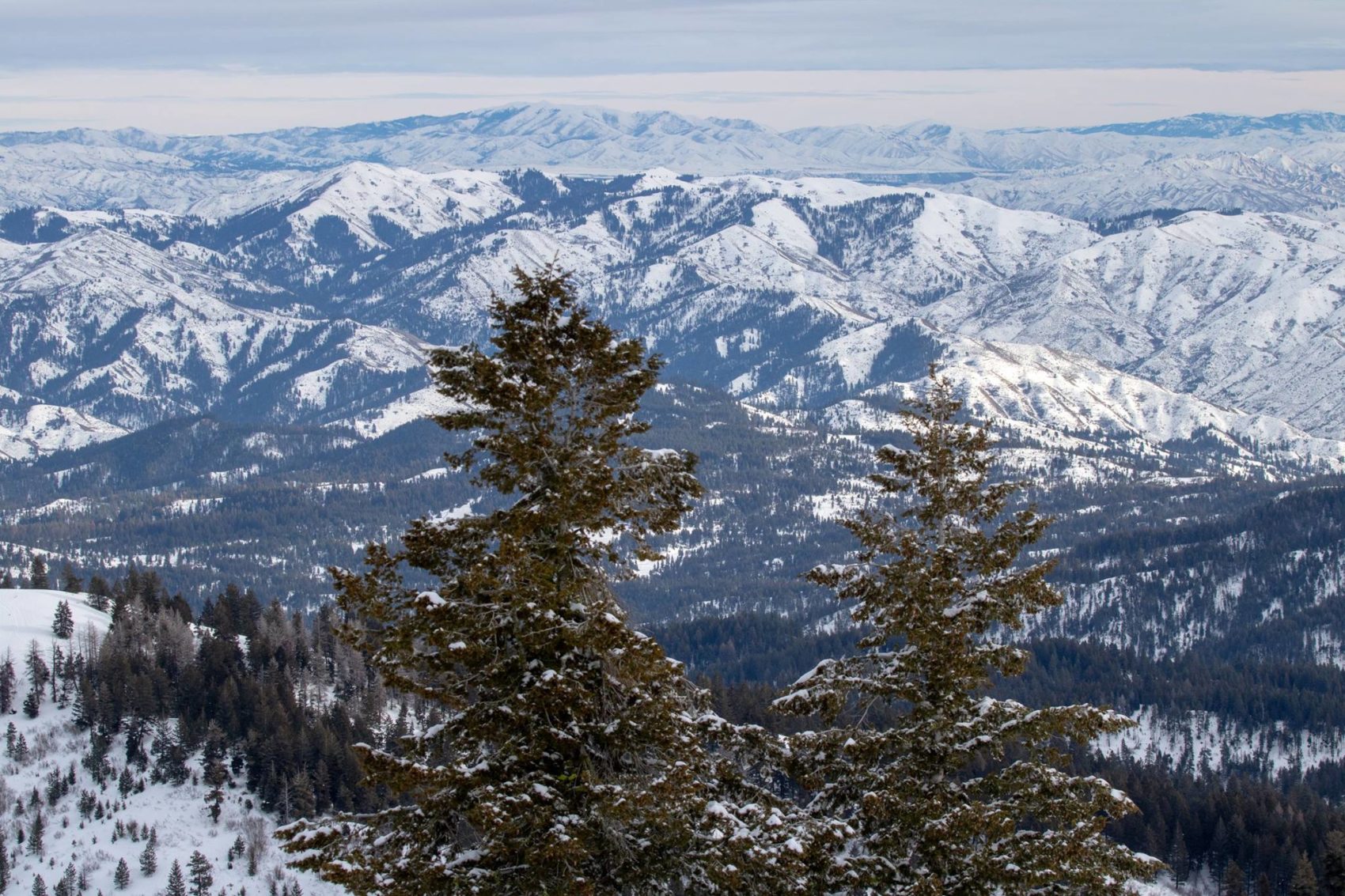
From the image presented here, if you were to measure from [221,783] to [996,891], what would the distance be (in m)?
151

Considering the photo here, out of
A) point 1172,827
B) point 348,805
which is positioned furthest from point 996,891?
point 1172,827

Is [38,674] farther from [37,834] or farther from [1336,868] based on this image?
[1336,868]

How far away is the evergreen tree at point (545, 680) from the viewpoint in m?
23.7

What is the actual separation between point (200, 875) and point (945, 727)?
13415 centimetres

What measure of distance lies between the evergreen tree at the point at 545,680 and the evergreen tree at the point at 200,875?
12832cm

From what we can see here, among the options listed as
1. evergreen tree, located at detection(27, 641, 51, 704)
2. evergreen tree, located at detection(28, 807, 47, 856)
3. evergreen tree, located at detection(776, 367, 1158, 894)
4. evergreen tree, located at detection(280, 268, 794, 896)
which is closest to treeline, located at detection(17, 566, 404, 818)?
evergreen tree, located at detection(27, 641, 51, 704)

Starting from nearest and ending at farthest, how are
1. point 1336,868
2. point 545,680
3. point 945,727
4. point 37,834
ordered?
1. point 545,680
2. point 945,727
3. point 1336,868
4. point 37,834

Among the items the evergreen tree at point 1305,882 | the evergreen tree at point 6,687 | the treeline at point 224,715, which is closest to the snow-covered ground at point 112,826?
the evergreen tree at point 6,687

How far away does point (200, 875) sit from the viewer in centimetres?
14325

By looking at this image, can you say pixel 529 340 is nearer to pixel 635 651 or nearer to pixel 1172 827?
pixel 635 651

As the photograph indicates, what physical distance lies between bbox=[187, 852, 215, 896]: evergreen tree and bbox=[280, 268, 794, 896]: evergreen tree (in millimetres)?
128317

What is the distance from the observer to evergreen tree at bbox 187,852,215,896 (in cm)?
14132

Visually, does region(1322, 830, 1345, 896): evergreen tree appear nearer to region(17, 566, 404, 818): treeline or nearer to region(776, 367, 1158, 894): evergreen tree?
region(776, 367, 1158, 894): evergreen tree

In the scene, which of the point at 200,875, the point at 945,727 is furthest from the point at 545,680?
the point at 200,875
